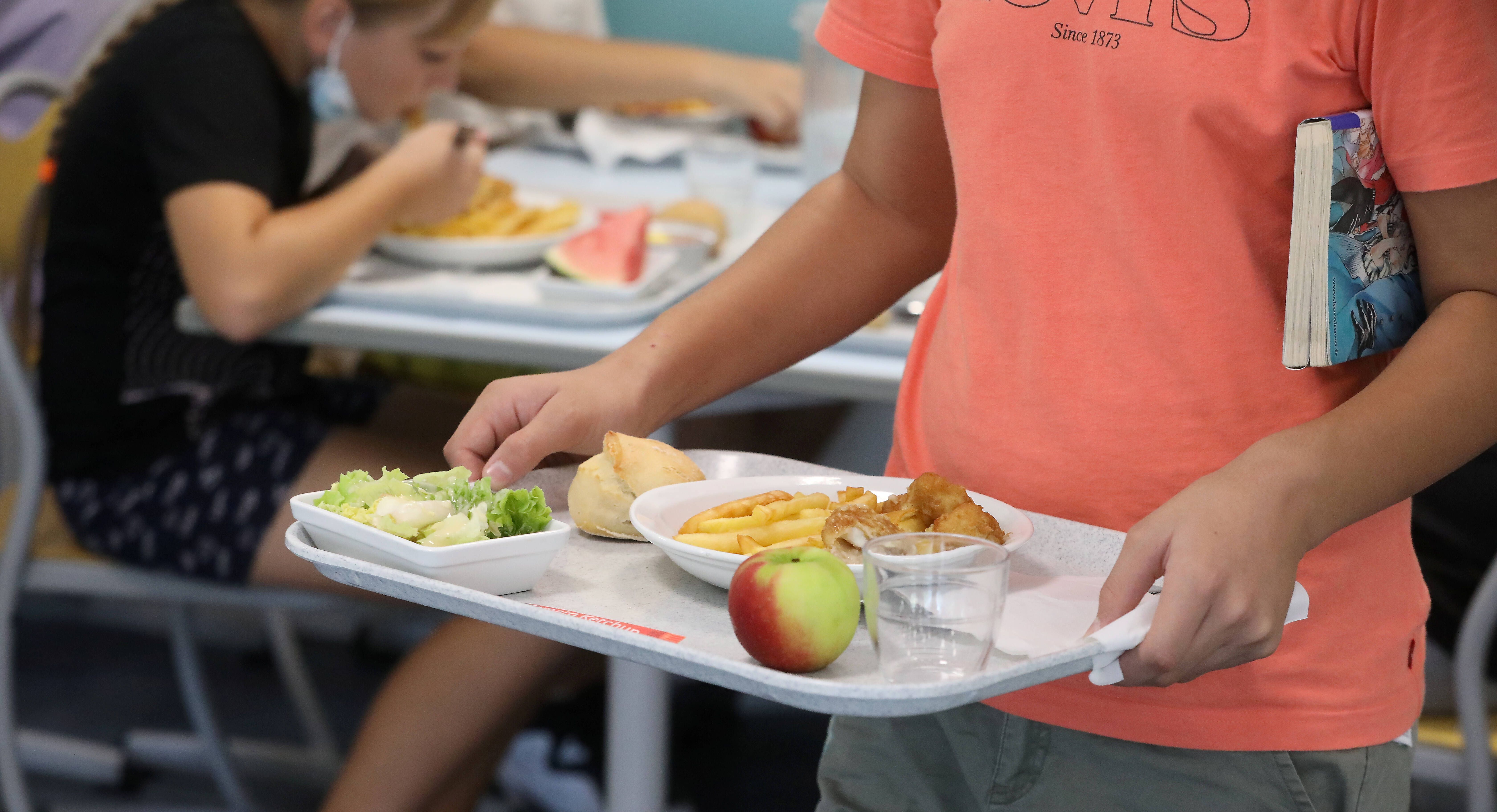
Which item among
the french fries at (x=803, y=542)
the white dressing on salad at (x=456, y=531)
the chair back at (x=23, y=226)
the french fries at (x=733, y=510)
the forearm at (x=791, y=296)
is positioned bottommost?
the chair back at (x=23, y=226)

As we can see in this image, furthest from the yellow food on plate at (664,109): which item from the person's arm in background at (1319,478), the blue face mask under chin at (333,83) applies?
the person's arm in background at (1319,478)

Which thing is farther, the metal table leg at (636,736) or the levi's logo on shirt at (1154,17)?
the metal table leg at (636,736)

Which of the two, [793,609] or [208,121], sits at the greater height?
[793,609]

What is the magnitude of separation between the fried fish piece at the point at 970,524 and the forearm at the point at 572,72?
7.53ft

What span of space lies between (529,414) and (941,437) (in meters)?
0.30

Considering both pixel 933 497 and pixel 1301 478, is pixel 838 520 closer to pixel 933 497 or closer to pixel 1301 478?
pixel 933 497

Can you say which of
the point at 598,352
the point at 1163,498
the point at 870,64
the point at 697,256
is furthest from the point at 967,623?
the point at 697,256

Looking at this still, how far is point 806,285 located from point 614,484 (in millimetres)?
263

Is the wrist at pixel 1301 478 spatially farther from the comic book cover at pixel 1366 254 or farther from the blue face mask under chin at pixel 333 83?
the blue face mask under chin at pixel 333 83

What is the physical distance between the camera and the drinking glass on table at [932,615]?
0.70 metres

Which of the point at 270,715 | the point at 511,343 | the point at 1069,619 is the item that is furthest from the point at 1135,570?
the point at 270,715

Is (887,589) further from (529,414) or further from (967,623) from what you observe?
(529,414)

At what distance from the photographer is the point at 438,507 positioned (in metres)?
0.82

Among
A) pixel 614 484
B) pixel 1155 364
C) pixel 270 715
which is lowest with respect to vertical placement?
pixel 270 715
